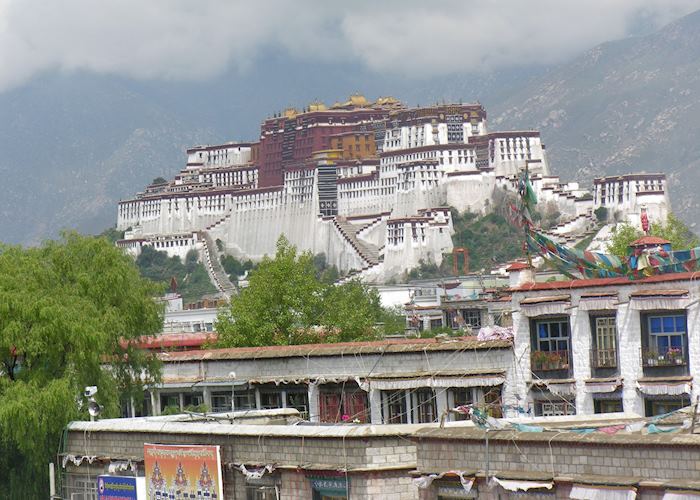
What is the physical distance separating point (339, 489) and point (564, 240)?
17105 cm

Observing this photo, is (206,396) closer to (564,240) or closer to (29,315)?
(29,315)

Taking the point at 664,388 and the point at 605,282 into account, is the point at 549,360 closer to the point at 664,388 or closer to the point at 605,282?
the point at 605,282

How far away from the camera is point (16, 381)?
31094 millimetres

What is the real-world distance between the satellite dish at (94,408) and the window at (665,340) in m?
10.2

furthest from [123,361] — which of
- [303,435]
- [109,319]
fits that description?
[303,435]

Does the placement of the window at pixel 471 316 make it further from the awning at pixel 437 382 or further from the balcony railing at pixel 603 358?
the balcony railing at pixel 603 358

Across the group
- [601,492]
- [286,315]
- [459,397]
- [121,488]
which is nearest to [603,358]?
[459,397]

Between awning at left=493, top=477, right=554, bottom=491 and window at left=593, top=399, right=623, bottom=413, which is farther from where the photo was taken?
window at left=593, top=399, right=623, bottom=413

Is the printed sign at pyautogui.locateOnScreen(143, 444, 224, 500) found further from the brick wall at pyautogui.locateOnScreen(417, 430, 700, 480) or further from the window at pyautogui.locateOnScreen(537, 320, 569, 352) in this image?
the window at pyautogui.locateOnScreen(537, 320, 569, 352)

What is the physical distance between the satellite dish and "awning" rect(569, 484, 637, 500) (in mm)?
13661

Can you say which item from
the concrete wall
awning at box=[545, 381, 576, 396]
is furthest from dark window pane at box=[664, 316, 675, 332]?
awning at box=[545, 381, 576, 396]

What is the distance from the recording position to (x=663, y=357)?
29.6 meters

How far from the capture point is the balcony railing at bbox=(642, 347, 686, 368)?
2944 centimetres

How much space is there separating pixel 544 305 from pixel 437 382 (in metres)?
2.97
